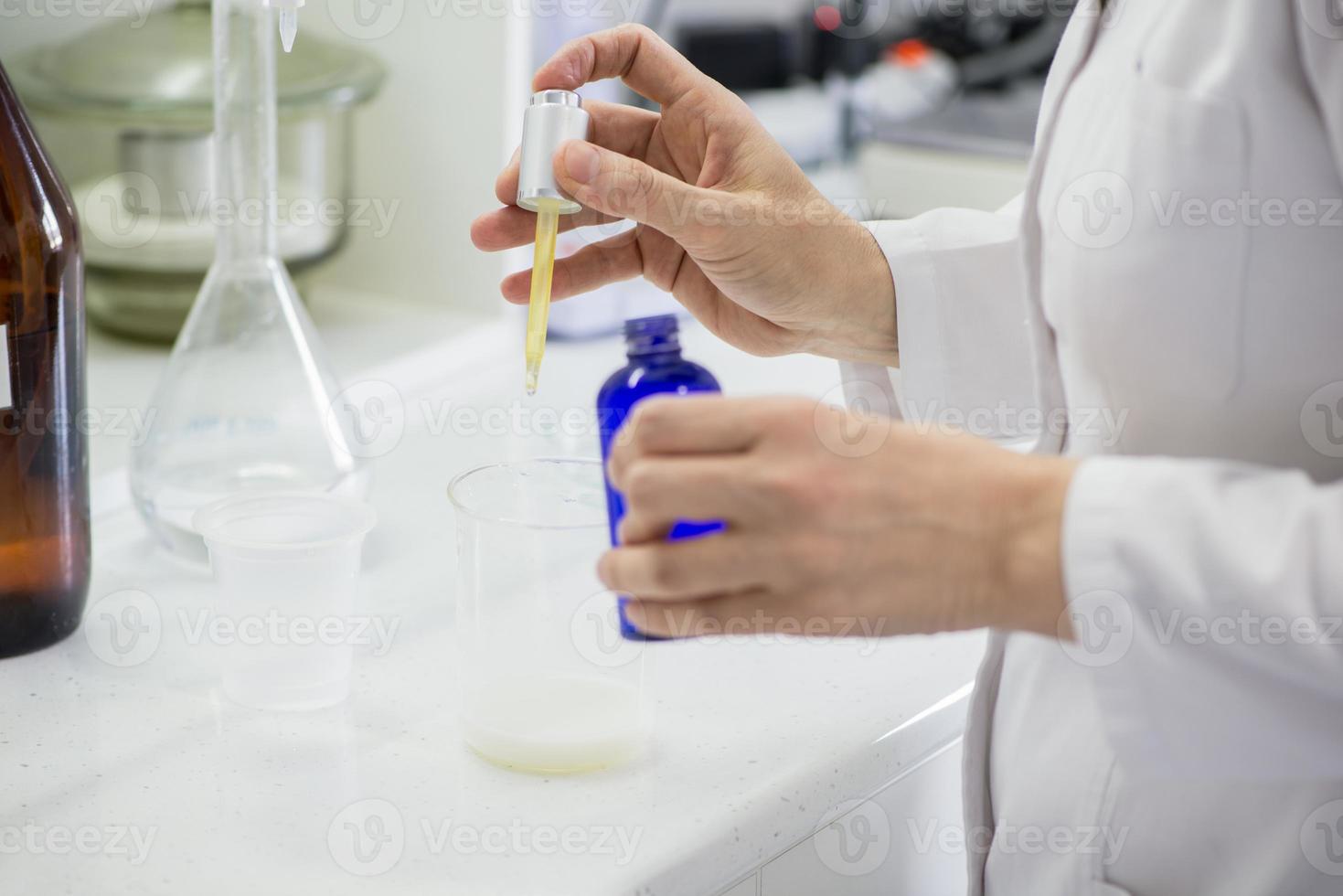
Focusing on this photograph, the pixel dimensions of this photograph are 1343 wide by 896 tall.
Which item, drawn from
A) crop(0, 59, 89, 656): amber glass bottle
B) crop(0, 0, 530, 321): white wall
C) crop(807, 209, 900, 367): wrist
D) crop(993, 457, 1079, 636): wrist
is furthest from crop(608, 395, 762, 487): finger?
crop(0, 0, 530, 321): white wall

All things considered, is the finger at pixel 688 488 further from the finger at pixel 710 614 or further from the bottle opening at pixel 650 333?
the bottle opening at pixel 650 333

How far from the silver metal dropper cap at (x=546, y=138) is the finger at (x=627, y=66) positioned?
7 cm

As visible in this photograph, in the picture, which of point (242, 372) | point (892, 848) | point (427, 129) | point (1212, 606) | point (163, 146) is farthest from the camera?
point (427, 129)

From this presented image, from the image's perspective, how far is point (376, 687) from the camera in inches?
32.2

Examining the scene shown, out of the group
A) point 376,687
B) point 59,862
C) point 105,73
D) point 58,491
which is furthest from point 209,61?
point 59,862

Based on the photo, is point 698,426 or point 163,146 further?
point 163,146

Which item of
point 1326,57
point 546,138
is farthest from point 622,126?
point 1326,57

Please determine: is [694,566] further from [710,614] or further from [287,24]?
[287,24]

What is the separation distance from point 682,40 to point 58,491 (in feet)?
3.35

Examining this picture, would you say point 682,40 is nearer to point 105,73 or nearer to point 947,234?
point 105,73

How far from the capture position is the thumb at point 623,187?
2.35 ft

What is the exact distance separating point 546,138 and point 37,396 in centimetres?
33

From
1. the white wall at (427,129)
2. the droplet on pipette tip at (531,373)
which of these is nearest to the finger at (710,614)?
the droplet on pipette tip at (531,373)

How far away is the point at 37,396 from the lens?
31.3 inches
